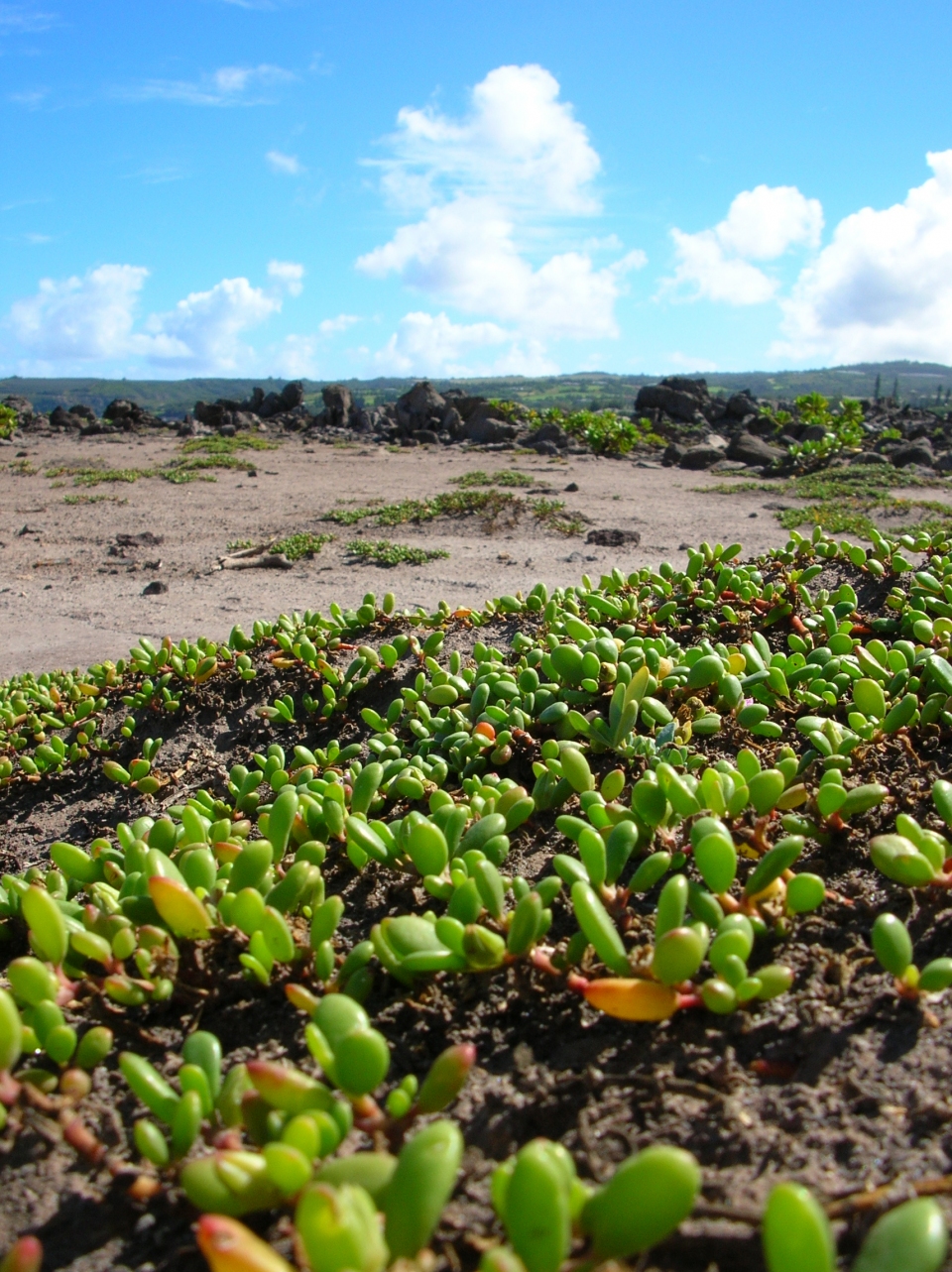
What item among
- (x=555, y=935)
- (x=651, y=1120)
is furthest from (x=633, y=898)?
(x=651, y=1120)

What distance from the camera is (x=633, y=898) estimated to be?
1.76 metres

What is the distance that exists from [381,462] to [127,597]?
11.3 meters

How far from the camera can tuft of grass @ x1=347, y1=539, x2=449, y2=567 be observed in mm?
7504

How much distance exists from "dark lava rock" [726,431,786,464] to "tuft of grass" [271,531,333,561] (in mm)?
10413

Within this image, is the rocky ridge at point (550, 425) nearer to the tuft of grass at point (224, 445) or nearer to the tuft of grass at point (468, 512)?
the tuft of grass at point (224, 445)

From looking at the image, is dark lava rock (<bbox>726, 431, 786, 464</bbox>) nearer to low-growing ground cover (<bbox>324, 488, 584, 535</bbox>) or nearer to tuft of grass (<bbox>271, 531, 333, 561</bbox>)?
low-growing ground cover (<bbox>324, 488, 584, 535</bbox>)

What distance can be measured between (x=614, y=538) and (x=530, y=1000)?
6.96 metres

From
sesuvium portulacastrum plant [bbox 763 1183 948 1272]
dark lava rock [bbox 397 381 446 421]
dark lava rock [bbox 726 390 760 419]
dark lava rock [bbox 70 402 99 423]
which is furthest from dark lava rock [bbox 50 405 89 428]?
sesuvium portulacastrum plant [bbox 763 1183 948 1272]

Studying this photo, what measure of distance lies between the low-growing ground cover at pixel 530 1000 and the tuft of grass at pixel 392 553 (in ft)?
16.2

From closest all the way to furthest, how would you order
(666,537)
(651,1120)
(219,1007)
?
1. (651,1120)
2. (219,1007)
3. (666,537)

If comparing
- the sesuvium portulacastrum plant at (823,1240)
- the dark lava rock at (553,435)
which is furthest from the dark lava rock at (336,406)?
the sesuvium portulacastrum plant at (823,1240)

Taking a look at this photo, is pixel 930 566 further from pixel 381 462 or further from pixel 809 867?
pixel 381 462

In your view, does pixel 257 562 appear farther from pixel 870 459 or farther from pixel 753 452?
pixel 753 452

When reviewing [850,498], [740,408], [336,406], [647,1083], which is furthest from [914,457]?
[336,406]
